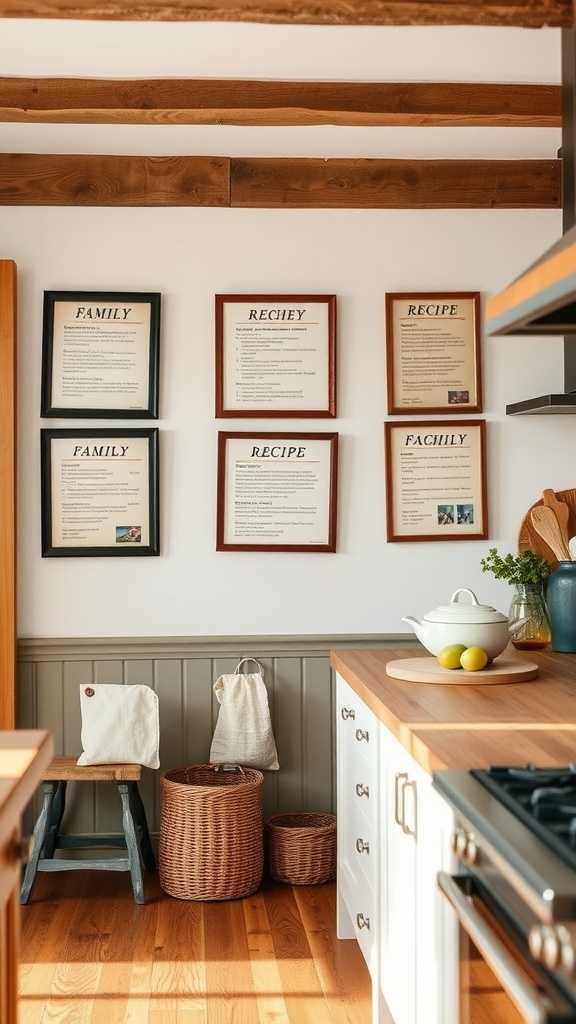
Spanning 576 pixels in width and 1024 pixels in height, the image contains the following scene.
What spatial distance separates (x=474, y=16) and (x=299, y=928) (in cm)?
265

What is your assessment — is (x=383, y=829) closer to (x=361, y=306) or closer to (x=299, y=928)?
(x=299, y=928)

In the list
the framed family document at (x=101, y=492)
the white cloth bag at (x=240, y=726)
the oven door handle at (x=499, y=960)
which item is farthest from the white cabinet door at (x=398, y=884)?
the framed family document at (x=101, y=492)

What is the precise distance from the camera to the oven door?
128 centimetres

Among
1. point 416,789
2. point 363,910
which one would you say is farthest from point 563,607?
point 416,789

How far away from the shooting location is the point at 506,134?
12.7 ft

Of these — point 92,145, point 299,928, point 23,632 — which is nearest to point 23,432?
point 23,632

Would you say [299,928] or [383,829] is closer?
[383,829]

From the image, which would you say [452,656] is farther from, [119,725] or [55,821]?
[55,821]

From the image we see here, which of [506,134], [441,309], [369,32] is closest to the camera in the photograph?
[369,32]

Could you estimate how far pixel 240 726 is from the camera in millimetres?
4004

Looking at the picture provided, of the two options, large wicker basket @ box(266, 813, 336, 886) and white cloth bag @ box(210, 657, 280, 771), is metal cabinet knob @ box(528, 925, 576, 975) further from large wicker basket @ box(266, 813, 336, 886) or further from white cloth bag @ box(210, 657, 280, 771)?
white cloth bag @ box(210, 657, 280, 771)

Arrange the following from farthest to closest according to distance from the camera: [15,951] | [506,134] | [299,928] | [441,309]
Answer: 1. [441,309]
2. [506,134]
3. [299,928]
4. [15,951]

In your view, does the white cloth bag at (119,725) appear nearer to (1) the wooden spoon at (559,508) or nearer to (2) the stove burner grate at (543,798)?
(1) the wooden spoon at (559,508)

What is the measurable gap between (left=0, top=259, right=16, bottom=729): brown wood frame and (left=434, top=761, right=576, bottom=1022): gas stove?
7.95ft
